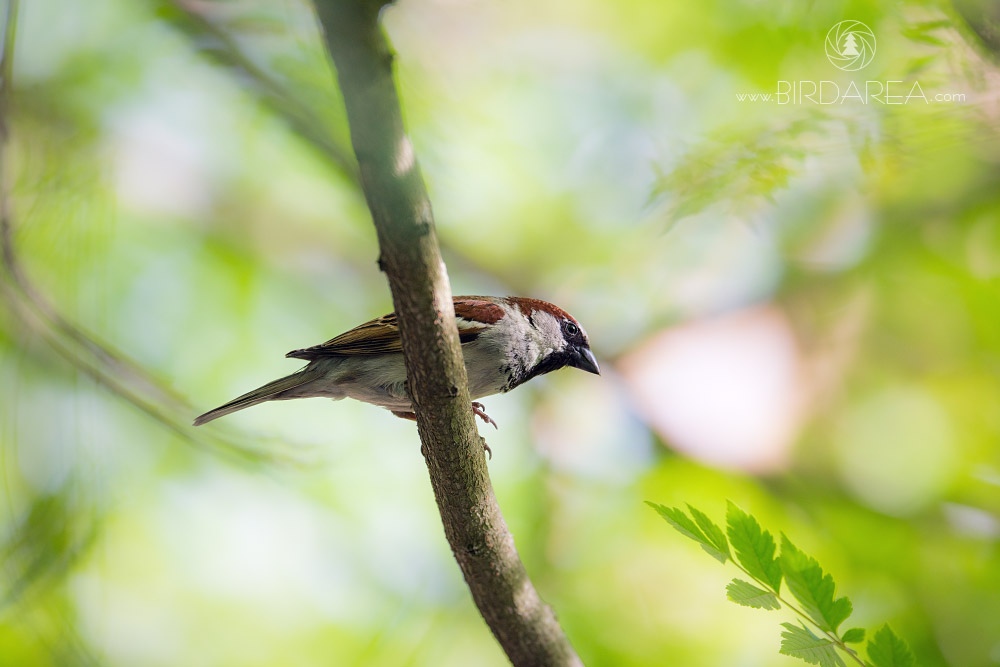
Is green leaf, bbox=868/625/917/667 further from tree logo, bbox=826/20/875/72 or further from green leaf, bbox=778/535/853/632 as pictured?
tree logo, bbox=826/20/875/72

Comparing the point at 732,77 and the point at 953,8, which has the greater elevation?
the point at 953,8

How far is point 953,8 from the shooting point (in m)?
2.42

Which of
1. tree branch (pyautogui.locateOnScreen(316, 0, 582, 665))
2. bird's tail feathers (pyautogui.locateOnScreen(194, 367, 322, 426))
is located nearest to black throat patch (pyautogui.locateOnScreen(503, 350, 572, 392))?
bird's tail feathers (pyautogui.locateOnScreen(194, 367, 322, 426))

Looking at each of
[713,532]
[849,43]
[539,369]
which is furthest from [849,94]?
[713,532]

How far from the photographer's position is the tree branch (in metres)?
1.41

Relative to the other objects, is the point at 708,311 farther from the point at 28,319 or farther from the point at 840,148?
the point at 28,319

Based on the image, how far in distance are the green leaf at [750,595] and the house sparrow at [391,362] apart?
6.75 feet

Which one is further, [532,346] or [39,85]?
[39,85]

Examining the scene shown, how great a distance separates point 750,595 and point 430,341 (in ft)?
3.30

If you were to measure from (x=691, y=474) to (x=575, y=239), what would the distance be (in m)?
2.30

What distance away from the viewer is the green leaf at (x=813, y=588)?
53.0 inches

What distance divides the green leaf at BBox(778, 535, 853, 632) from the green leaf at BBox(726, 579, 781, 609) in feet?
0.16

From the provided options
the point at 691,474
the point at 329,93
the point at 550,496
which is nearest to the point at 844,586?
the point at 691,474

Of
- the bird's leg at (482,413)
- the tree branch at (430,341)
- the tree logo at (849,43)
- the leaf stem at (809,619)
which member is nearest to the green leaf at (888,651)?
the leaf stem at (809,619)
